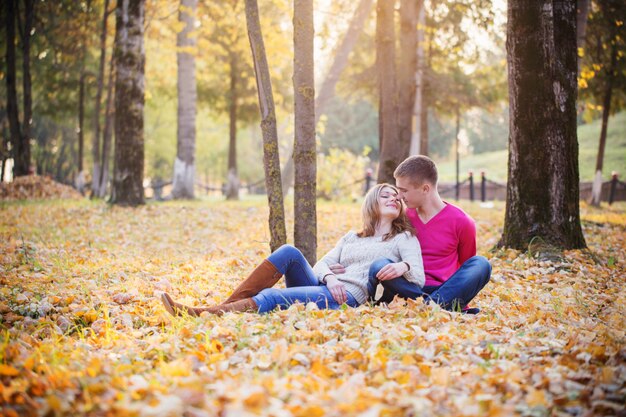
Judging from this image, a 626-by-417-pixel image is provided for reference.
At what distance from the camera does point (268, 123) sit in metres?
6.02

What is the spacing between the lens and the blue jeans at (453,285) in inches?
177

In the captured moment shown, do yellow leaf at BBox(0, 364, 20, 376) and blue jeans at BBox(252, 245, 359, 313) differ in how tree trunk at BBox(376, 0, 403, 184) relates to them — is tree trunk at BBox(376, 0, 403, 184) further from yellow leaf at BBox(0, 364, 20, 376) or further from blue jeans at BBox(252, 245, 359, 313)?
yellow leaf at BBox(0, 364, 20, 376)

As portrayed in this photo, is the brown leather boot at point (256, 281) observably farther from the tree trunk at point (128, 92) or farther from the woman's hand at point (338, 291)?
the tree trunk at point (128, 92)

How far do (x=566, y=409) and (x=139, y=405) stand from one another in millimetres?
1970

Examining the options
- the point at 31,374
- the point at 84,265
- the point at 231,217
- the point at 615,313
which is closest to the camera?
the point at 31,374

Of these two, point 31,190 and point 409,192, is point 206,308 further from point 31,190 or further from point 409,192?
point 31,190

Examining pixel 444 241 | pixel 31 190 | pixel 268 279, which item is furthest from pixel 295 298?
pixel 31 190

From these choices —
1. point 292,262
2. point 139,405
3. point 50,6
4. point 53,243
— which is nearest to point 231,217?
point 53,243

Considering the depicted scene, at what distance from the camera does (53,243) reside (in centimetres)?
848

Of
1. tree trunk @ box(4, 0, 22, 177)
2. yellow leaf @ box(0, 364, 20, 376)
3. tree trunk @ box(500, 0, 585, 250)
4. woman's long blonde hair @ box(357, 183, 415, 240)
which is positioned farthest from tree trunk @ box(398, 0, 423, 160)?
tree trunk @ box(4, 0, 22, 177)

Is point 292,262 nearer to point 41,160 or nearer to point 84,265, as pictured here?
point 84,265

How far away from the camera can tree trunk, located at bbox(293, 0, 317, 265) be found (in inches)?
227

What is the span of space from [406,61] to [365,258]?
8642 millimetres

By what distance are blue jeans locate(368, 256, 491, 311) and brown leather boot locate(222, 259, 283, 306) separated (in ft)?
2.79
